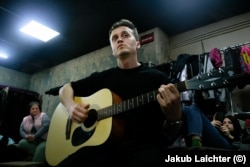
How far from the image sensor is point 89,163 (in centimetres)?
121

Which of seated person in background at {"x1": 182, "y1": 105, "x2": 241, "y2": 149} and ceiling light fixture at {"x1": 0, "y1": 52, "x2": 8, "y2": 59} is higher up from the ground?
ceiling light fixture at {"x1": 0, "y1": 52, "x2": 8, "y2": 59}

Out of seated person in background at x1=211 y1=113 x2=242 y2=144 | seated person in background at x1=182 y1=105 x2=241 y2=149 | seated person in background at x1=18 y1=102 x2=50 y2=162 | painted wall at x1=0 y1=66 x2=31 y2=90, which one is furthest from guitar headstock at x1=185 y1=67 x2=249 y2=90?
painted wall at x1=0 y1=66 x2=31 y2=90

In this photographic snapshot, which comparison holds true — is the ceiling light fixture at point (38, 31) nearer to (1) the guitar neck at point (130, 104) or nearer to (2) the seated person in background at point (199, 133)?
(1) the guitar neck at point (130, 104)

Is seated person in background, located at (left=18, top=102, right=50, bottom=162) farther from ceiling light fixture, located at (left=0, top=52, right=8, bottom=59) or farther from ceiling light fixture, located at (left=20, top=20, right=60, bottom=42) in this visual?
ceiling light fixture, located at (left=0, top=52, right=8, bottom=59)

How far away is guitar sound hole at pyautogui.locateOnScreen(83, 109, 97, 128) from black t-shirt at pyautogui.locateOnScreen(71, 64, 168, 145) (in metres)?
0.21

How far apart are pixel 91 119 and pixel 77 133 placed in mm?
163

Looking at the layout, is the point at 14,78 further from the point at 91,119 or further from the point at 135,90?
the point at 135,90

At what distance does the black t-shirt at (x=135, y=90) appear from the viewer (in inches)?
51.3

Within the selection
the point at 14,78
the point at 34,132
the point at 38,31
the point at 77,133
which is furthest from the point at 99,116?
the point at 14,78

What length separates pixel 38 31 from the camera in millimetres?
4090

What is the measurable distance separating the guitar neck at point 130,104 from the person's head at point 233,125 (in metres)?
1.53

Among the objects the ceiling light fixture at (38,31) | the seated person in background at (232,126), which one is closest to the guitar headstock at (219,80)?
the seated person in background at (232,126)

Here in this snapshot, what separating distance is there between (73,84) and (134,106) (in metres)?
0.78

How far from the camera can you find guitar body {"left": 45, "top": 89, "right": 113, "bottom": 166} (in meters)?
1.39
